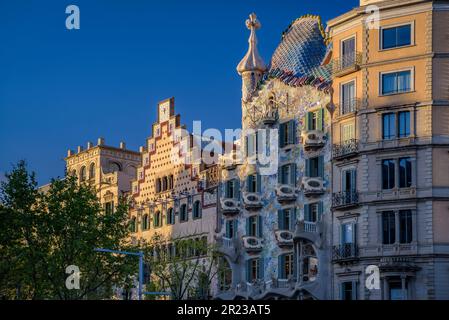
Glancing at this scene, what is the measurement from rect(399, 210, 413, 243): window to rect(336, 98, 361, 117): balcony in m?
6.78

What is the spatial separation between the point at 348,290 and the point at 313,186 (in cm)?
681

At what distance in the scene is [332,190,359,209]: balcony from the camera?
55.6m

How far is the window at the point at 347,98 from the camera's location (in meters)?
57.5

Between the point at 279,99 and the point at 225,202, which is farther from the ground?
the point at 279,99

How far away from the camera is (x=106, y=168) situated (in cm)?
8475

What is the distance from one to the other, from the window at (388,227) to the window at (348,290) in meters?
3.15

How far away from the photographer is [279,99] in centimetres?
6431

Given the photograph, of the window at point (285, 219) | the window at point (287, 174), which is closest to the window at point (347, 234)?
the window at point (285, 219)
